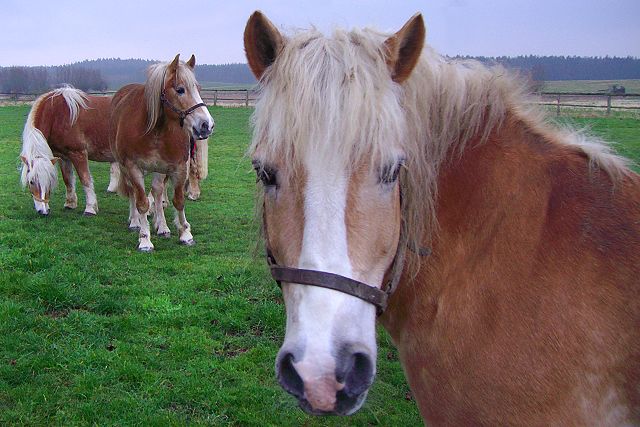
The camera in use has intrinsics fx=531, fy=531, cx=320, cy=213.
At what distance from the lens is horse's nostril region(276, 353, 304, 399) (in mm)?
1649

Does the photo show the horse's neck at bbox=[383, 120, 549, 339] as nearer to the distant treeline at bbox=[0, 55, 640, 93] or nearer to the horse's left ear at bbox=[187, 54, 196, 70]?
the horse's left ear at bbox=[187, 54, 196, 70]

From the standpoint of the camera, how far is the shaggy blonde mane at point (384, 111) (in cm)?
181

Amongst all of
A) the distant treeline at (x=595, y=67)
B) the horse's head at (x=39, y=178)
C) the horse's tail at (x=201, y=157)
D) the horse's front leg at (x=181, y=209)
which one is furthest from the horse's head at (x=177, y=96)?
the distant treeline at (x=595, y=67)

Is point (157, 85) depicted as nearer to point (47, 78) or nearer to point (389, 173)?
point (389, 173)

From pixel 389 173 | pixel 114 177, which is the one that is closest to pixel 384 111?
pixel 389 173

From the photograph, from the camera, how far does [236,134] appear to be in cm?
2119

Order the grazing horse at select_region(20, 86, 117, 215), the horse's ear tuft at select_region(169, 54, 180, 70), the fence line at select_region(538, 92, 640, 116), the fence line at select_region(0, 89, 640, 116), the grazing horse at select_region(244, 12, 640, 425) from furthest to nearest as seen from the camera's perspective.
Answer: the fence line at select_region(0, 89, 640, 116), the fence line at select_region(538, 92, 640, 116), the grazing horse at select_region(20, 86, 117, 215), the horse's ear tuft at select_region(169, 54, 180, 70), the grazing horse at select_region(244, 12, 640, 425)

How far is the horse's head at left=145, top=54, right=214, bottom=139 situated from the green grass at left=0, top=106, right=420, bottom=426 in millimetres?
1805

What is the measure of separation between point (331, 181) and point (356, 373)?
619mm

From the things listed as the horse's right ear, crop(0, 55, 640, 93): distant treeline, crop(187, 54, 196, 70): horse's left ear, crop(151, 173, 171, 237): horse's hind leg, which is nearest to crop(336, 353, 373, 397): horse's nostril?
the horse's right ear

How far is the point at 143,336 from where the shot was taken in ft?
15.7

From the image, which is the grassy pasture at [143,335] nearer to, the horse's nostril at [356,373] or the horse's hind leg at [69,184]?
the horse's nostril at [356,373]

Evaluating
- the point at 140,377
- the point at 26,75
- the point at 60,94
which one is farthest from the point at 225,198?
the point at 26,75

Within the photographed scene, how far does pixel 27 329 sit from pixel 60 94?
22.2 feet
